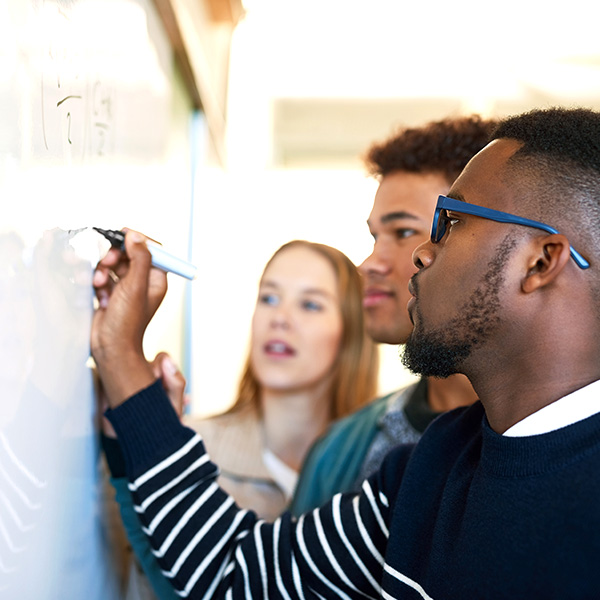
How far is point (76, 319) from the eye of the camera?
0.81 meters

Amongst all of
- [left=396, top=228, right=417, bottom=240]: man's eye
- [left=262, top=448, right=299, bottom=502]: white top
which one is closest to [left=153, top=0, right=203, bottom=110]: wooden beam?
[left=396, top=228, right=417, bottom=240]: man's eye

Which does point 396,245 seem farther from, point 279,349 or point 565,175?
point 565,175

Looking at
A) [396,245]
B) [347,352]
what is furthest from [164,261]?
[347,352]

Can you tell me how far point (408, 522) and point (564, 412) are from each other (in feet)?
0.81

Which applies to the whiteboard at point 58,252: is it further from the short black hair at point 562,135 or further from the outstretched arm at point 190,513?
the short black hair at point 562,135

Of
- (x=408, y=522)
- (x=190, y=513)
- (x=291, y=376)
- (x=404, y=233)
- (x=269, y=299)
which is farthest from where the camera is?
(x=269, y=299)

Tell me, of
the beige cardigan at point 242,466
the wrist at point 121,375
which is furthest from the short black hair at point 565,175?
the beige cardigan at point 242,466

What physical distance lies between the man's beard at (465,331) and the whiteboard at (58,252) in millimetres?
416

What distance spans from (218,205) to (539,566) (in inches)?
83.4

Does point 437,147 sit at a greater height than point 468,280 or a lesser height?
greater

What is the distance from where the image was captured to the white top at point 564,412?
0.70 meters

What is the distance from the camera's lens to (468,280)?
784mm

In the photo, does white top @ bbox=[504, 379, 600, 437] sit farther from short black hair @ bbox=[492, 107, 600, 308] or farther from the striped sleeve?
the striped sleeve

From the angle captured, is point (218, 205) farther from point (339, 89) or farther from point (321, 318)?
point (339, 89)
